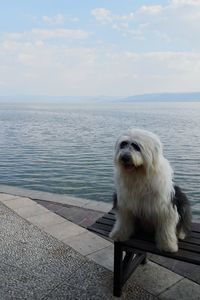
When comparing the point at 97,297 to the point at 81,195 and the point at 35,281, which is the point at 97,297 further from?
the point at 81,195

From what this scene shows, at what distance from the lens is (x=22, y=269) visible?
15.1 feet

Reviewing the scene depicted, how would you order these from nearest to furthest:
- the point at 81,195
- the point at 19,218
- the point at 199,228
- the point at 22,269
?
the point at 199,228 → the point at 22,269 → the point at 19,218 → the point at 81,195

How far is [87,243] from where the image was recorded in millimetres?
5414

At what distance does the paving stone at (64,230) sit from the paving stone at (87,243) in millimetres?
136

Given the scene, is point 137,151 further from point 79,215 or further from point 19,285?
point 79,215

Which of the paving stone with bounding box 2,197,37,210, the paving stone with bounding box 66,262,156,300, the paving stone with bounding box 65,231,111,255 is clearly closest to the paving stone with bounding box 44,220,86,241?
the paving stone with bounding box 65,231,111,255

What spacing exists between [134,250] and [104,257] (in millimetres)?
1194

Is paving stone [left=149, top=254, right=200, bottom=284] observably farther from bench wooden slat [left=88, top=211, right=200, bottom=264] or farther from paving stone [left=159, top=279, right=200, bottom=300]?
bench wooden slat [left=88, top=211, right=200, bottom=264]

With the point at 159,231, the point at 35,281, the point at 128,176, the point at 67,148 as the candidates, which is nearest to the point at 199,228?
the point at 159,231

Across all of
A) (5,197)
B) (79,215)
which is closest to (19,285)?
(79,215)

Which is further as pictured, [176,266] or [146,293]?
[176,266]

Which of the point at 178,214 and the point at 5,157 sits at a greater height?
the point at 178,214

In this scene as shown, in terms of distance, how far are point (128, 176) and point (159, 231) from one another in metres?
0.68

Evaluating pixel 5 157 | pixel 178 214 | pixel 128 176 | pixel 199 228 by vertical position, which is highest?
pixel 128 176
